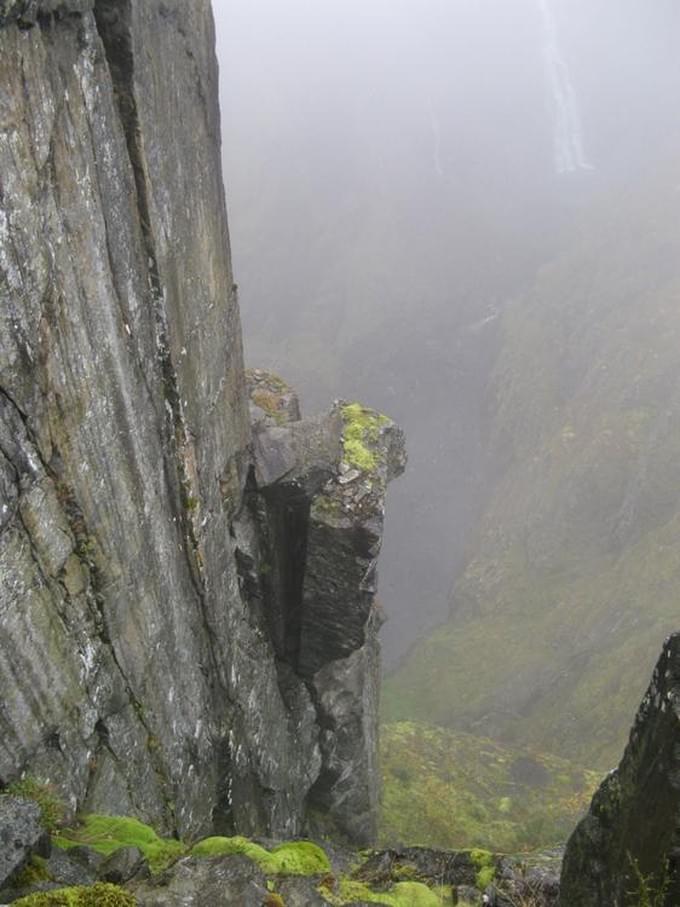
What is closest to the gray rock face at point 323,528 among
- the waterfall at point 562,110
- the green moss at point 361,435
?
the green moss at point 361,435

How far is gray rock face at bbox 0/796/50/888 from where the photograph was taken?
7.61 m

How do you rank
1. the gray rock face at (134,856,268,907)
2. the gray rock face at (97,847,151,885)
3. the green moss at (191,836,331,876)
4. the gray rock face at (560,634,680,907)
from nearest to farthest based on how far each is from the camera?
the gray rock face at (560,634,680,907) < the gray rock face at (134,856,268,907) < the gray rock face at (97,847,151,885) < the green moss at (191,836,331,876)

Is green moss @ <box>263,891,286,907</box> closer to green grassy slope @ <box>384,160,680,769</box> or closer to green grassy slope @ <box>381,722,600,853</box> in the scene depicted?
green grassy slope @ <box>381,722,600,853</box>

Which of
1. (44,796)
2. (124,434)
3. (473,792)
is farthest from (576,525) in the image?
(44,796)

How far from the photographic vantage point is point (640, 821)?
779cm

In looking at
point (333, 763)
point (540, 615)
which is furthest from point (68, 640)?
point (540, 615)

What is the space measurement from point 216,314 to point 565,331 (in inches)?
2462

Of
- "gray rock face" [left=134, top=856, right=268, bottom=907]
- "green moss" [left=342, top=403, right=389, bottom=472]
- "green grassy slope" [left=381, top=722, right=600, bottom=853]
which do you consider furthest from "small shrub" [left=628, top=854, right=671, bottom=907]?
"green grassy slope" [left=381, top=722, right=600, bottom=853]

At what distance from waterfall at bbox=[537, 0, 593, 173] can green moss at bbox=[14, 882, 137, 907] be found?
114 m

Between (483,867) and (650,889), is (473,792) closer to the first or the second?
(483,867)

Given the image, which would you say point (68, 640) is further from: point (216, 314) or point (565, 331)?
point (565, 331)

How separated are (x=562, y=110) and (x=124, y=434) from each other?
126m

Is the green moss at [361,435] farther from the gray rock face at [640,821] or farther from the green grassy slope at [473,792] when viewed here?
the green grassy slope at [473,792]

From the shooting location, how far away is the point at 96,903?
693 cm
